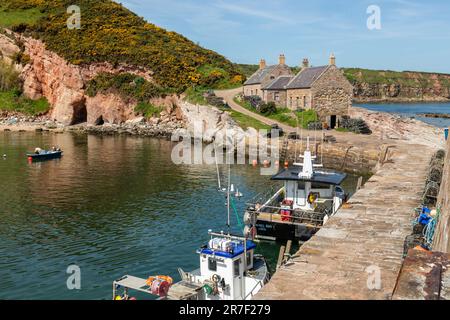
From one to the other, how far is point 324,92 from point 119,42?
47.5m

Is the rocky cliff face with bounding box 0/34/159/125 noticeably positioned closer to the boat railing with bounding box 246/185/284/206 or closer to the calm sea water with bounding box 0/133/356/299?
the calm sea water with bounding box 0/133/356/299

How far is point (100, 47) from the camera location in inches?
3378

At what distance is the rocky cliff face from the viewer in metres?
80.2

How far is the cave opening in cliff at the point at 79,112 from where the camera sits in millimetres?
83125

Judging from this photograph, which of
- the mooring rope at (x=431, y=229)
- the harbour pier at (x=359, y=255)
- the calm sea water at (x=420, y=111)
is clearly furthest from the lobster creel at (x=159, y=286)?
the calm sea water at (x=420, y=111)

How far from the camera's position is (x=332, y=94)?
57969 millimetres

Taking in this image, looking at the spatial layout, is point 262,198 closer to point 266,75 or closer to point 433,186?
point 433,186

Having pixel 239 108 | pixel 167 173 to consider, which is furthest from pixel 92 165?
pixel 239 108

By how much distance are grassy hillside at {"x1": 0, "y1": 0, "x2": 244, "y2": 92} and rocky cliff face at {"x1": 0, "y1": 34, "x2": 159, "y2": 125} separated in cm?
162

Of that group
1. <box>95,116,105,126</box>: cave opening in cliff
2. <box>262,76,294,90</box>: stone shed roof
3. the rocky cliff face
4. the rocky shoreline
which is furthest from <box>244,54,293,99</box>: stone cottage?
<box>95,116,105,126</box>: cave opening in cliff
